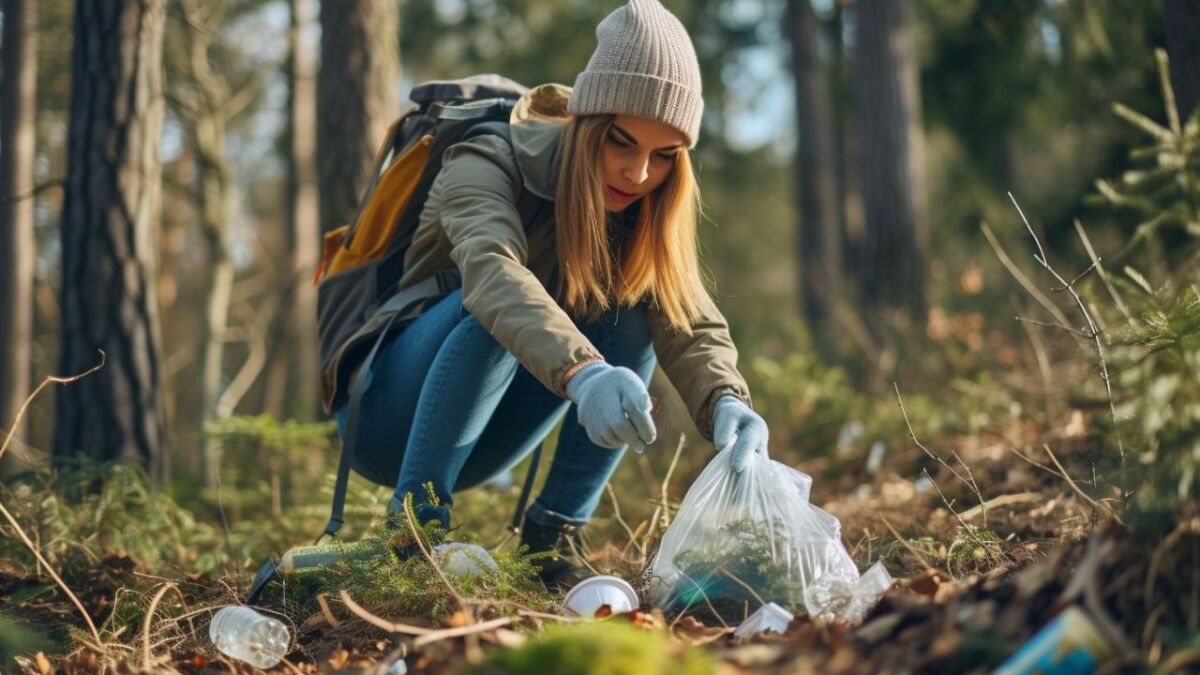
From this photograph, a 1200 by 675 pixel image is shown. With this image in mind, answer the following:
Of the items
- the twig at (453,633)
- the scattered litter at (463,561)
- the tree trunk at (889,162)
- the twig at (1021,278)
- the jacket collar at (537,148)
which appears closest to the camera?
the twig at (453,633)

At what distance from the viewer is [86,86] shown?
12.2 ft

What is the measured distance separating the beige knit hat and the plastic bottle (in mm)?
1250

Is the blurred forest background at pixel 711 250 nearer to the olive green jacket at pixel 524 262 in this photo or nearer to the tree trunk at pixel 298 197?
the tree trunk at pixel 298 197

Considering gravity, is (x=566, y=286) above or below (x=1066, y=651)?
above

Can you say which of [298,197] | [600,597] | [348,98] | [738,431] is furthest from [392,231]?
[298,197]

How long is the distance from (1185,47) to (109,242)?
348 centimetres

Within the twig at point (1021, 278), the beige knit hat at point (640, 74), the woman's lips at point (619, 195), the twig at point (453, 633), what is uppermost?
the beige knit hat at point (640, 74)

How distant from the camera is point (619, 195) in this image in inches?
101

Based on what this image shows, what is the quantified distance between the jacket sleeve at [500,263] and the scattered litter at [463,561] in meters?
0.36

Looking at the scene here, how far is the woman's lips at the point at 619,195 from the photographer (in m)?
2.56

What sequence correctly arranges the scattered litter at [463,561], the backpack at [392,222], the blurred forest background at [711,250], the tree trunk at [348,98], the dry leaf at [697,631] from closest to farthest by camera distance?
the dry leaf at [697,631], the scattered litter at [463,561], the backpack at [392,222], the blurred forest background at [711,250], the tree trunk at [348,98]

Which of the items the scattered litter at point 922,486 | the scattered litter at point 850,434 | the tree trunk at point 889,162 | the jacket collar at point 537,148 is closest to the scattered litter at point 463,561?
the jacket collar at point 537,148

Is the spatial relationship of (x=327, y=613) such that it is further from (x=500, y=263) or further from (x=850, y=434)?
(x=850, y=434)

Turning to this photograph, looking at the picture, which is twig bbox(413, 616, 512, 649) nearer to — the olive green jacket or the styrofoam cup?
the styrofoam cup
